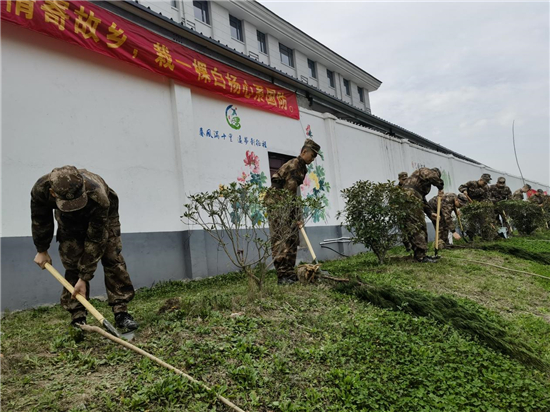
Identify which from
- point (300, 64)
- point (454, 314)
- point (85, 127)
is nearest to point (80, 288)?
point (454, 314)

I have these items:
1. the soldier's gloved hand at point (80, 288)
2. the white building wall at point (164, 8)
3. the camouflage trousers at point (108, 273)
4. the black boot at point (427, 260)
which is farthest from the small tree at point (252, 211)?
the white building wall at point (164, 8)

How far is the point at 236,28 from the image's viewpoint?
13969 mm

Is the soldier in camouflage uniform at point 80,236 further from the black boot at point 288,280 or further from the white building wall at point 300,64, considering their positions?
the white building wall at point 300,64

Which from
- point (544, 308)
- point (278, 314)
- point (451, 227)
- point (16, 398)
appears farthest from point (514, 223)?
point (16, 398)

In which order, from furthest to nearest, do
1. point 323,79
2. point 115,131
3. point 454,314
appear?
point 323,79
point 115,131
point 454,314

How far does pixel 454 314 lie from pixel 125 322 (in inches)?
114

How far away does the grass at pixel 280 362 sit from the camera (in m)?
1.95

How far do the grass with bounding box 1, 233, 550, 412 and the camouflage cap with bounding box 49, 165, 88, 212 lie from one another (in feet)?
3.29

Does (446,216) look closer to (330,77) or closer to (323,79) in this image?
(323,79)

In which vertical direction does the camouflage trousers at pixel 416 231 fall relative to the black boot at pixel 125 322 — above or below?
above

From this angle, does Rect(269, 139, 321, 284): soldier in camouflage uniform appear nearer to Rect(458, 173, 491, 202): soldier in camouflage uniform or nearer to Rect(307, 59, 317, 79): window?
Rect(458, 173, 491, 202): soldier in camouflage uniform

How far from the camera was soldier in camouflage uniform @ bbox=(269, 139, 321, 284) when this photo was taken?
4227 millimetres

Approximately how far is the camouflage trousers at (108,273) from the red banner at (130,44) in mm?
3449

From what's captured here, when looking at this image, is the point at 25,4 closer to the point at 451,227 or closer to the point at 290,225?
the point at 290,225
